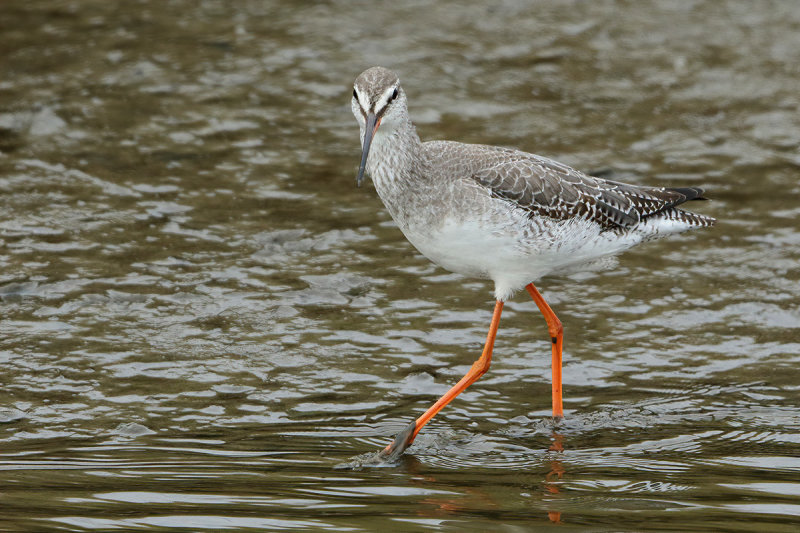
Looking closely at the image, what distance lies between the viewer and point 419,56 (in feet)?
50.2

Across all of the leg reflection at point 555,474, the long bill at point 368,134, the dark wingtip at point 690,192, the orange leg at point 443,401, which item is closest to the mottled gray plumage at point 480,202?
the long bill at point 368,134

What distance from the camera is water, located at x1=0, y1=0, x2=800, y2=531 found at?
7.13m

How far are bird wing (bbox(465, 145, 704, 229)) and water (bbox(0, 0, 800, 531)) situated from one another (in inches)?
52.3

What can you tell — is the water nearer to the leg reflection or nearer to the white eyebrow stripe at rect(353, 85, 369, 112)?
the leg reflection

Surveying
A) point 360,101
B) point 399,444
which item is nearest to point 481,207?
point 360,101

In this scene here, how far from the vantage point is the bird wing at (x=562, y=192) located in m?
8.45

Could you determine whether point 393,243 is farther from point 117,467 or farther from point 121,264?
point 117,467

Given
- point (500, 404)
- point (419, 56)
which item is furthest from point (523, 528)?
point (419, 56)

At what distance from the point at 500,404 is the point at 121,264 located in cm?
398

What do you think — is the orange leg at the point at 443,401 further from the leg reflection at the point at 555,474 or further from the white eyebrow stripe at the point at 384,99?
the white eyebrow stripe at the point at 384,99

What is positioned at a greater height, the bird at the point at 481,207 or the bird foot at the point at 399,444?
the bird at the point at 481,207

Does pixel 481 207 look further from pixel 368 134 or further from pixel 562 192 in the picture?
pixel 368 134

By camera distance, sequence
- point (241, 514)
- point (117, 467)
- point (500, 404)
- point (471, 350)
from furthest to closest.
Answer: point (471, 350) → point (500, 404) → point (117, 467) → point (241, 514)

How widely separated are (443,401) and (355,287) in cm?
249
